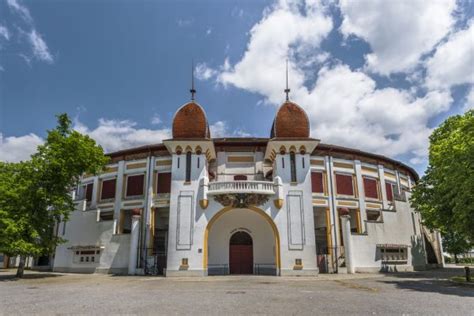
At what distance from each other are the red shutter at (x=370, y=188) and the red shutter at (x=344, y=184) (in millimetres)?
1598

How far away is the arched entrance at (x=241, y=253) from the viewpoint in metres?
25.6

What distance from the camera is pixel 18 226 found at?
68.3ft

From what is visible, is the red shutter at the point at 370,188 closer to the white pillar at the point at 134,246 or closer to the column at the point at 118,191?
the white pillar at the point at 134,246

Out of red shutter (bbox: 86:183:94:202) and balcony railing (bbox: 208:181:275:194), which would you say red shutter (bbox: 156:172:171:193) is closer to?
balcony railing (bbox: 208:181:275:194)

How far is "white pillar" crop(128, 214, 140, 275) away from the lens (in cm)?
2525

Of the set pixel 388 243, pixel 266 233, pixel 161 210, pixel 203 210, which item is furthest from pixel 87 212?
pixel 388 243

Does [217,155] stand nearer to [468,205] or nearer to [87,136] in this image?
[87,136]

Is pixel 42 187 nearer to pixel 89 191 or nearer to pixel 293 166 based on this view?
pixel 89 191

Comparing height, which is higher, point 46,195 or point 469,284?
point 46,195

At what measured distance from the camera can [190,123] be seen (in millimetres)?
26250

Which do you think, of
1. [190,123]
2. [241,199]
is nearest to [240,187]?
[241,199]

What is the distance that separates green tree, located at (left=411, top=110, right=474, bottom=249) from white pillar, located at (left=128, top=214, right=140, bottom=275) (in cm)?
2044

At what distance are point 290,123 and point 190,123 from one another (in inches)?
305

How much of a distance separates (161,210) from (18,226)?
36.5 feet
